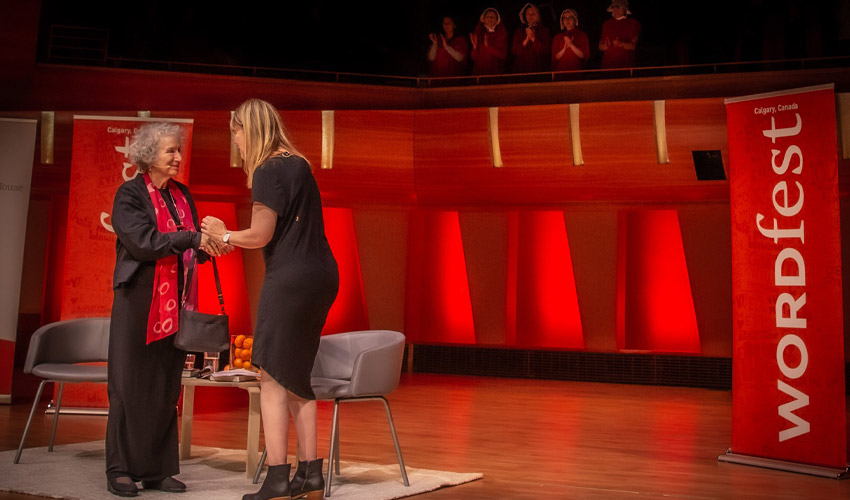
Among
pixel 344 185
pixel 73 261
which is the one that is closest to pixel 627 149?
pixel 344 185

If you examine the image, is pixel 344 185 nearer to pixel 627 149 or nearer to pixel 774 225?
pixel 627 149

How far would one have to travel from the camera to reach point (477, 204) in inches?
330

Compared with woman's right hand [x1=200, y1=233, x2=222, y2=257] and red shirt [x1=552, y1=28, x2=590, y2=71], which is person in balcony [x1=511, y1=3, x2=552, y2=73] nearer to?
red shirt [x1=552, y1=28, x2=590, y2=71]

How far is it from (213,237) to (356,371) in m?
0.75

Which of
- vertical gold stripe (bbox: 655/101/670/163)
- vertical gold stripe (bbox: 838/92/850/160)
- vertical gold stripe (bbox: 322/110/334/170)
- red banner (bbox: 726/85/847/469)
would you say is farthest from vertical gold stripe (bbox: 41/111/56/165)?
vertical gold stripe (bbox: 838/92/850/160)

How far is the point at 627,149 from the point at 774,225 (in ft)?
9.56

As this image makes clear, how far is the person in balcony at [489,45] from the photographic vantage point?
8.11m

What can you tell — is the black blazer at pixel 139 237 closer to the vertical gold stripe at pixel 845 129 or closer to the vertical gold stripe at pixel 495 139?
the vertical gold stripe at pixel 845 129

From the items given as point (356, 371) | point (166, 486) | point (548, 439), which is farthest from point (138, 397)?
point (548, 439)

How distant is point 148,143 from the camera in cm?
324

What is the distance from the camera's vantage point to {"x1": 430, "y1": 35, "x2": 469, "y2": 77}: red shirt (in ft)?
26.9

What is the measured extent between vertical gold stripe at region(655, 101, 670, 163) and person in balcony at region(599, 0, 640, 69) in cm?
101

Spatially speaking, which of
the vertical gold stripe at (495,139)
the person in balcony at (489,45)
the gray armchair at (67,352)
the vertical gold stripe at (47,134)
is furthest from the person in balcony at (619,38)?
the gray armchair at (67,352)

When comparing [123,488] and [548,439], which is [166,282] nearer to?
[123,488]
